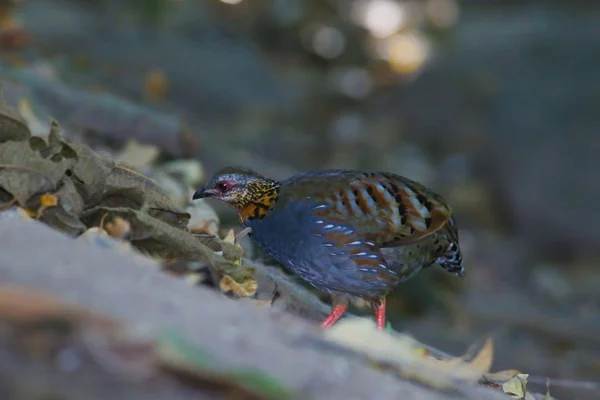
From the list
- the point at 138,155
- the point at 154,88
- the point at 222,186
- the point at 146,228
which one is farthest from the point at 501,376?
the point at 154,88

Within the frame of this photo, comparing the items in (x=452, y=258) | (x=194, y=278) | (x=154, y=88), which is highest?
(x=154, y=88)

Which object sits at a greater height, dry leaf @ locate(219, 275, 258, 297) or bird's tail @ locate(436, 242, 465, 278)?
bird's tail @ locate(436, 242, 465, 278)

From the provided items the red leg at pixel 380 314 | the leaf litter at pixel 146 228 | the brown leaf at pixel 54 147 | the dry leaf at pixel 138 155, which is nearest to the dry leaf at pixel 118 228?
the leaf litter at pixel 146 228

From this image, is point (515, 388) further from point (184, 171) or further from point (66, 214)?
point (184, 171)

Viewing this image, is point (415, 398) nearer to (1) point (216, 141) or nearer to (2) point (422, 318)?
(2) point (422, 318)

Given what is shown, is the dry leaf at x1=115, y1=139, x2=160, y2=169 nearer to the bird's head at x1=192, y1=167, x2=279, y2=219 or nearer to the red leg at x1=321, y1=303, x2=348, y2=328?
the bird's head at x1=192, y1=167, x2=279, y2=219

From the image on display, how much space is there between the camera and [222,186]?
3801 mm

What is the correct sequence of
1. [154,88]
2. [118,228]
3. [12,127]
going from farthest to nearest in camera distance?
[154,88] → [12,127] → [118,228]

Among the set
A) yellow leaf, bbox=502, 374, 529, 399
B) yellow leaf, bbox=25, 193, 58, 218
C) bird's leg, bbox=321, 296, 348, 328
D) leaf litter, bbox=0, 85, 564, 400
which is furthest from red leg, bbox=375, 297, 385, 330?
yellow leaf, bbox=25, 193, 58, 218

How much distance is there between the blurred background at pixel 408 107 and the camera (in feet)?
21.8

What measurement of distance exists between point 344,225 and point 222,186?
52 centimetres

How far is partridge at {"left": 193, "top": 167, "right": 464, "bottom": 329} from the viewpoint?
360 centimetres

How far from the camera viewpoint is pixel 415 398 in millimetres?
2508

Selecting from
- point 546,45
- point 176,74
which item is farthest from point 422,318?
point 546,45
